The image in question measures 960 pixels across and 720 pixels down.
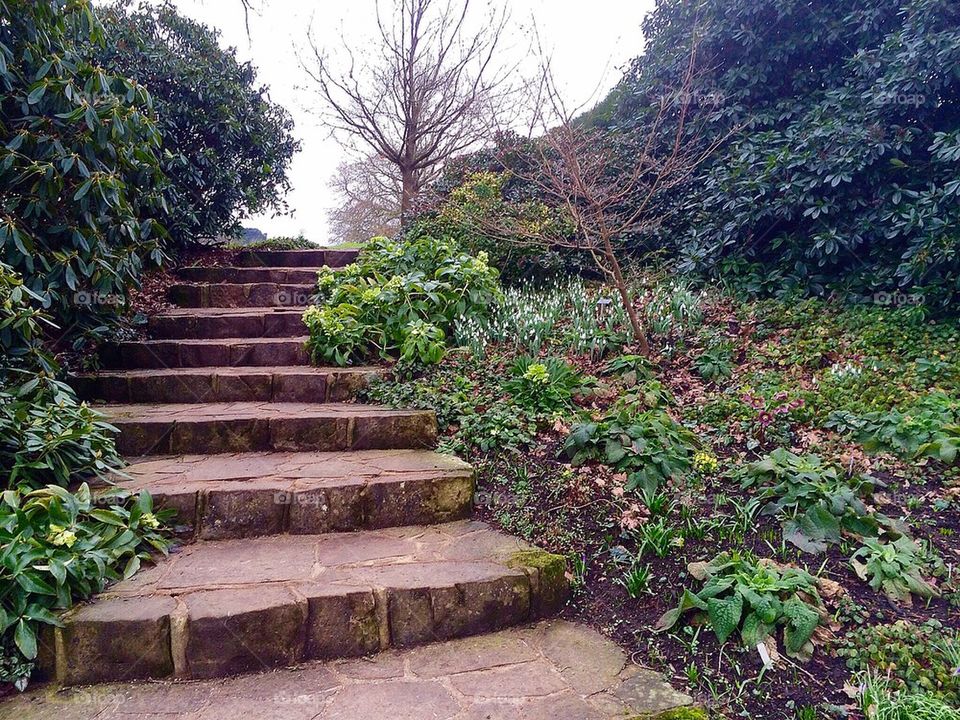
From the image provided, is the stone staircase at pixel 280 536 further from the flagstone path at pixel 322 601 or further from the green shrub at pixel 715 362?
the green shrub at pixel 715 362

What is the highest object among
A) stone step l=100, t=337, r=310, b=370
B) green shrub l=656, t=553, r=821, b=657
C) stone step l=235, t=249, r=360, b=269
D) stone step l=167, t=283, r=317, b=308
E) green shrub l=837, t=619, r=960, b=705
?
stone step l=235, t=249, r=360, b=269

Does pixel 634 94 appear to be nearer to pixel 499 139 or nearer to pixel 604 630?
pixel 499 139

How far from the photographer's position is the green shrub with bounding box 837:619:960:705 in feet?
5.93

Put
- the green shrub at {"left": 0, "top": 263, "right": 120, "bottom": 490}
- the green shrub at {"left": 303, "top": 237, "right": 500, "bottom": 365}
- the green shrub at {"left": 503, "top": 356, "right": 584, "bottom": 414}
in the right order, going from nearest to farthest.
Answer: the green shrub at {"left": 0, "top": 263, "right": 120, "bottom": 490}
the green shrub at {"left": 503, "top": 356, "right": 584, "bottom": 414}
the green shrub at {"left": 303, "top": 237, "right": 500, "bottom": 365}

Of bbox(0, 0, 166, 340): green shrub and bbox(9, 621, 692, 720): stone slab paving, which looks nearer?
bbox(9, 621, 692, 720): stone slab paving

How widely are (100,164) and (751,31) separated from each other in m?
5.85

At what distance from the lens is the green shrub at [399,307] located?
13.9ft

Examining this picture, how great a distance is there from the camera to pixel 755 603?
2039 millimetres

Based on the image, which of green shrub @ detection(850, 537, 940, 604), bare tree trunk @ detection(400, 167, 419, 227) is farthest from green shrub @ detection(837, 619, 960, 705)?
bare tree trunk @ detection(400, 167, 419, 227)

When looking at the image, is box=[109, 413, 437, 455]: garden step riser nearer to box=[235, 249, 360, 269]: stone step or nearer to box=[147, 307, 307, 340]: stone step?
box=[147, 307, 307, 340]: stone step

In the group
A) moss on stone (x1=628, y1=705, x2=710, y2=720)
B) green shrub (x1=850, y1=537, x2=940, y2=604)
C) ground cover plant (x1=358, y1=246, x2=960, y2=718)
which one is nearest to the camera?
moss on stone (x1=628, y1=705, x2=710, y2=720)

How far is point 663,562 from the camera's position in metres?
2.41

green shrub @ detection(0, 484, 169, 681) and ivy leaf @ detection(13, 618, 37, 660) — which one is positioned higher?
green shrub @ detection(0, 484, 169, 681)

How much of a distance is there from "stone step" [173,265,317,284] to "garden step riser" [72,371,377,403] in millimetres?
2358
